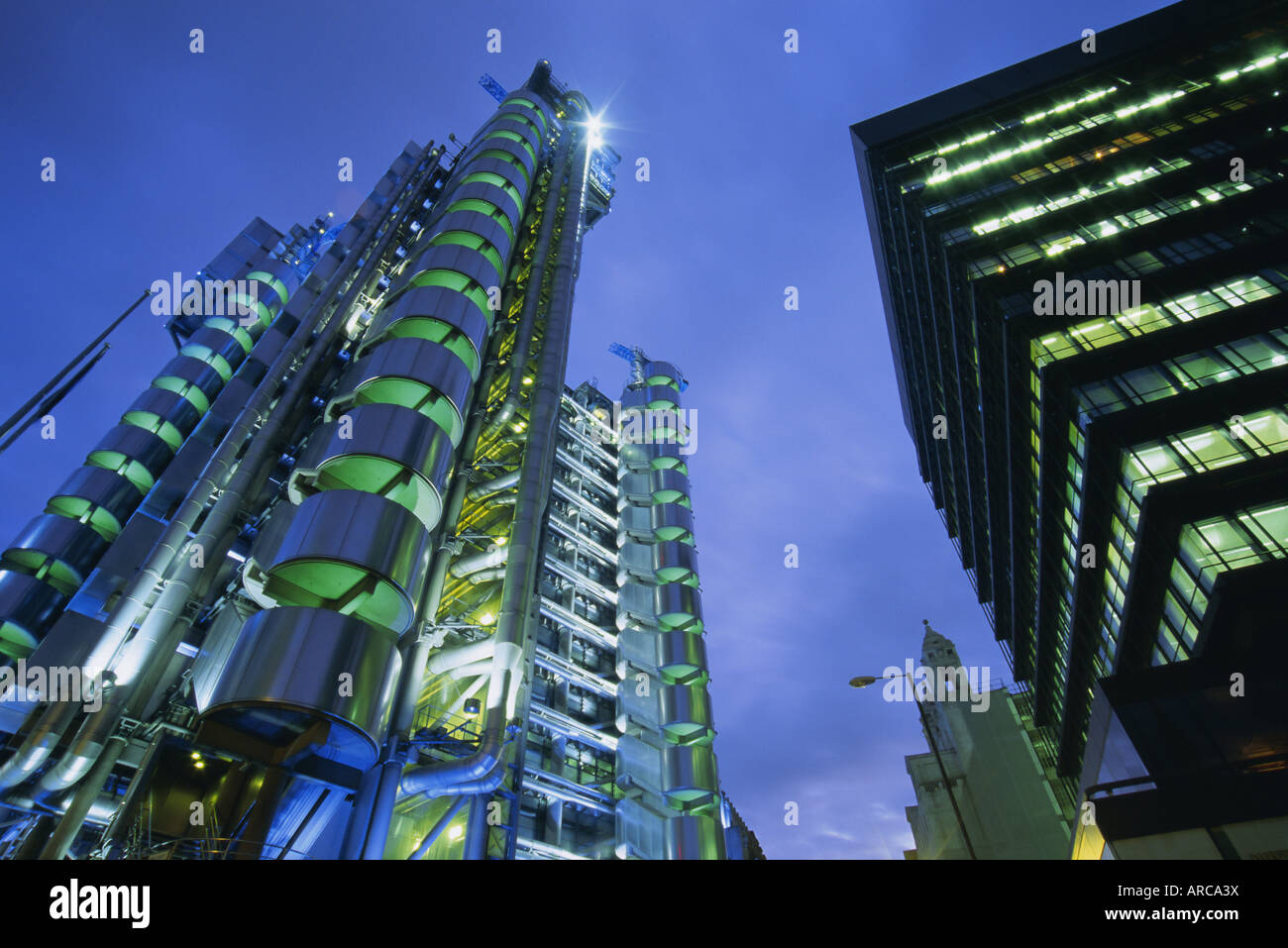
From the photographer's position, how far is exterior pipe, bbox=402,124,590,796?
16.1m

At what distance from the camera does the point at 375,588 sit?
1658 cm

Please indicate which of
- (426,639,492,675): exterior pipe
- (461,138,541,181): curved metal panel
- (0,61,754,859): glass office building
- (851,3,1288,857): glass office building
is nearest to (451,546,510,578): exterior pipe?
(0,61,754,859): glass office building

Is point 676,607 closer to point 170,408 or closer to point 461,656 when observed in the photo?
point 461,656

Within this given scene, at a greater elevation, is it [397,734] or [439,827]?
[397,734]

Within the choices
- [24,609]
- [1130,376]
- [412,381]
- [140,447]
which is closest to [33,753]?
[24,609]

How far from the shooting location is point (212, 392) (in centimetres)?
3103

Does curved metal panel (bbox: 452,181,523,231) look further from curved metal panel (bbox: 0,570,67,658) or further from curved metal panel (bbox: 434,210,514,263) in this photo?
curved metal panel (bbox: 0,570,67,658)

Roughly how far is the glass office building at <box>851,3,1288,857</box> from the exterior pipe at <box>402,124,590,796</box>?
14893mm

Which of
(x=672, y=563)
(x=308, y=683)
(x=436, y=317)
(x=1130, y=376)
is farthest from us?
(x=672, y=563)

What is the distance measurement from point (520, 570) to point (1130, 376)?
2753cm

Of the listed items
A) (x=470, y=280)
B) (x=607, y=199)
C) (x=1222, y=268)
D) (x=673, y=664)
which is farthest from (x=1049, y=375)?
(x=607, y=199)

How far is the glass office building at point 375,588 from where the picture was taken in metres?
14.5

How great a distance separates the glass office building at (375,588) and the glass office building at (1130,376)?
56.6ft
